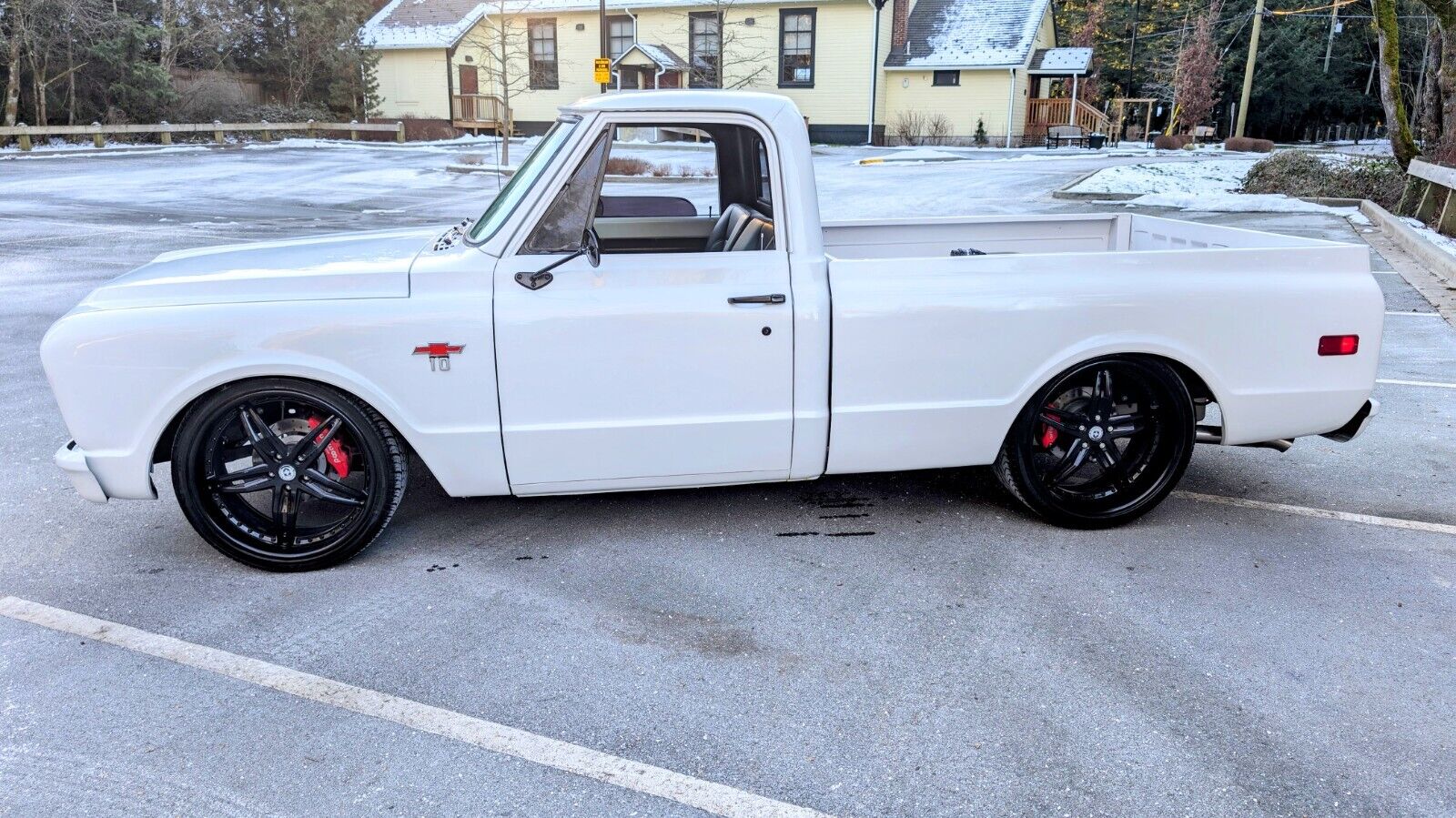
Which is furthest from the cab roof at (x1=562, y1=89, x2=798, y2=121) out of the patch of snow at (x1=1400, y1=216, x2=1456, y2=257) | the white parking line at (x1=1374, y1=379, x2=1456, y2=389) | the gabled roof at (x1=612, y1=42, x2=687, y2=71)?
the gabled roof at (x1=612, y1=42, x2=687, y2=71)

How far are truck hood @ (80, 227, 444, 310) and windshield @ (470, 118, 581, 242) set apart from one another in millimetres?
339

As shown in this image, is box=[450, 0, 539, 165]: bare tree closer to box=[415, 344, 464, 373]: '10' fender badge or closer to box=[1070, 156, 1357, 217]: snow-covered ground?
box=[1070, 156, 1357, 217]: snow-covered ground

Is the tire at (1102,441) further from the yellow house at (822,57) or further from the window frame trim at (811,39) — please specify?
the window frame trim at (811,39)

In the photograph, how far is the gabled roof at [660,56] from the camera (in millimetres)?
38312

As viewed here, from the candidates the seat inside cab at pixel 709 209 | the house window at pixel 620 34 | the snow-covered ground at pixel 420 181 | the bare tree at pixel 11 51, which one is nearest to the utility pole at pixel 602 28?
the house window at pixel 620 34

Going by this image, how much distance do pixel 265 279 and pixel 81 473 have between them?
1.01 metres

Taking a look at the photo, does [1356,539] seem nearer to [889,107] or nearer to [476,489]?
[476,489]

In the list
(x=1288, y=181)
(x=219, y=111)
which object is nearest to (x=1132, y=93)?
(x=1288, y=181)

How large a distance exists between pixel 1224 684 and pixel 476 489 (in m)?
2.81

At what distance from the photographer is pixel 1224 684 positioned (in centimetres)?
329

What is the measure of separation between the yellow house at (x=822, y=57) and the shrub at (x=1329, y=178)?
59.4 ft

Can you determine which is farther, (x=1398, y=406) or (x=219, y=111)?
(x=219, y=111)

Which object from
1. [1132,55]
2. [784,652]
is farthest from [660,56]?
[784,652]

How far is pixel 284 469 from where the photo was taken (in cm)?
393
